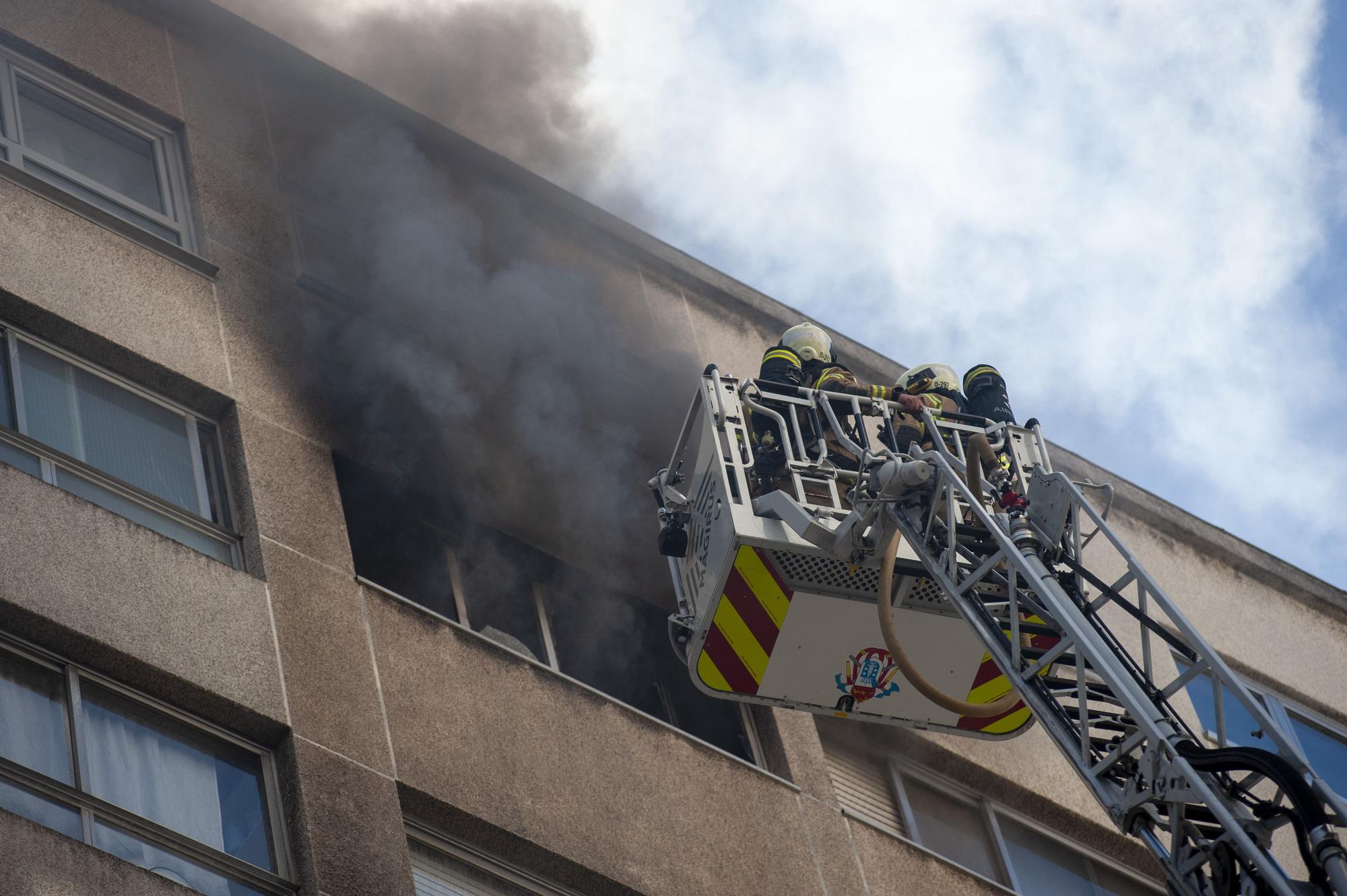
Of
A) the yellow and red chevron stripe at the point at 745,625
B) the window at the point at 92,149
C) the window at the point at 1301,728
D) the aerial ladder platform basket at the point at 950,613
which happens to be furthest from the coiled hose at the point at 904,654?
the window at the point at 1301,728

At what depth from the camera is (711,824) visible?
9469 millimetres

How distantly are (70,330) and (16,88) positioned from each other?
243 cm

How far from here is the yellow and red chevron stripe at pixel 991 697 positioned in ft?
30.3

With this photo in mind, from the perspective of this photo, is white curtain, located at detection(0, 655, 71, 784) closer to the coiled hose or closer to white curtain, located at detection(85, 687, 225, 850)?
white curtain, located at detection(85, 687, 225, 850)

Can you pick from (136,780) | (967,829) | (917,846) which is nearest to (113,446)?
(136,780)

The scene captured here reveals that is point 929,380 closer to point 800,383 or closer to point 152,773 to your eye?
point 800,383

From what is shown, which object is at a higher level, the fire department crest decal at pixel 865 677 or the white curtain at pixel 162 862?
the fire department crest decal at pixel 865 677

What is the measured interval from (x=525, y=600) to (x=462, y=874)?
8.44ft

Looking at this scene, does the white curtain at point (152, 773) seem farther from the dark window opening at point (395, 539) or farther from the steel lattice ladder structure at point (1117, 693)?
the steel lattice ladder structure at point (1117, 693)

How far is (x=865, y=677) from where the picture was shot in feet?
30.0

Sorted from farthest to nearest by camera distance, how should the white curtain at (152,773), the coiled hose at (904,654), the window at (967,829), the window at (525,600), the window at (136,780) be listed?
the window at (967,829) → the window at (525,600) → the white curtain at (152,773) → the coiled hose at (904,654) → the window at (136,780)

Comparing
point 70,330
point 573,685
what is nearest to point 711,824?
point 573,685

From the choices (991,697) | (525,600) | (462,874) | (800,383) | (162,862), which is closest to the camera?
(162,862)

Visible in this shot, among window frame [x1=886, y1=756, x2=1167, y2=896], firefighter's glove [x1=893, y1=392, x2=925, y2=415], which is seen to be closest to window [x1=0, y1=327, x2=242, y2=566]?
firefighter's glove [x1=893, y1=392, x2=925, y2=415]
